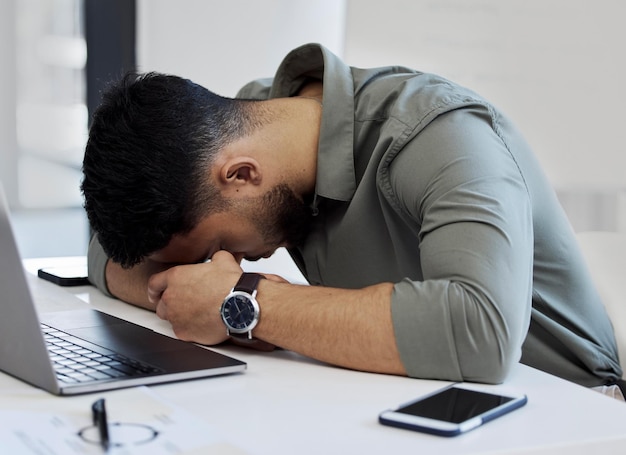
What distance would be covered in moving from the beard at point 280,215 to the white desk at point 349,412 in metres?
0.34

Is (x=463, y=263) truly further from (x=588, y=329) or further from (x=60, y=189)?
(x=60, y=189)

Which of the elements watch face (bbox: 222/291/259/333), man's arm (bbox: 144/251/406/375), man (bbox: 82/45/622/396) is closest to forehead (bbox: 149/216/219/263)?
man (bbox: 82/45/622/396)

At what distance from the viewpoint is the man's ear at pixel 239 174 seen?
49.7 inches

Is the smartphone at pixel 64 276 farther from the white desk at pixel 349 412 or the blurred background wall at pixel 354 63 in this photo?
the blurred background wall at pixel 354 63

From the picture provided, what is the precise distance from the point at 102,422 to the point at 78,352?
0.95 ft

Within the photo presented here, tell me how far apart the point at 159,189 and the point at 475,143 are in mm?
439

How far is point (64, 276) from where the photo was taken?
151 cm

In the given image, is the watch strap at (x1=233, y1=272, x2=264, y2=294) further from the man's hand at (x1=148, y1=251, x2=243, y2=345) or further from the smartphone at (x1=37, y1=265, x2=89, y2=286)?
the smartphone at (x1=37, y1=265, x2=89, y2=286)

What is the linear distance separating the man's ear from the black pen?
585mm

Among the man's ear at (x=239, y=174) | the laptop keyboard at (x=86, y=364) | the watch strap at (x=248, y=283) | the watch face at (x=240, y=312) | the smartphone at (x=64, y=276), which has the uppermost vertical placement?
the man's ear at (x=239, y=174)

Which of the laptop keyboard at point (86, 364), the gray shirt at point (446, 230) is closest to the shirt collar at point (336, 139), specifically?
the gray shirt at point (446, 230)

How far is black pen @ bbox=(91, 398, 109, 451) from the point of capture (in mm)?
692

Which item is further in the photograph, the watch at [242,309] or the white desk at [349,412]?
the watch at [242,309]

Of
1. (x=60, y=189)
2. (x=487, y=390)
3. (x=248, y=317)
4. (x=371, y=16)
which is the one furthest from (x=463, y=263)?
(x=60, y=189)
